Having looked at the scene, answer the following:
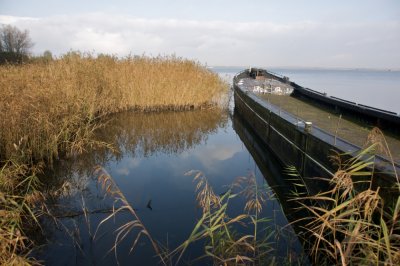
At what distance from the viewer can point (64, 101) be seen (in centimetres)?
705

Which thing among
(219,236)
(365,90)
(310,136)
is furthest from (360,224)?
(365,90)

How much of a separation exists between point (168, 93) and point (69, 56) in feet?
14.6

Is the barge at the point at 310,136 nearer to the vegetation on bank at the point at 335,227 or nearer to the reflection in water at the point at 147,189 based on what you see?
the vegetation on bank at the point at 335,227

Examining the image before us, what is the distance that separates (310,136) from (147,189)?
3.19m

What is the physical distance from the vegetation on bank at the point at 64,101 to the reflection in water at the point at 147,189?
0.44 m

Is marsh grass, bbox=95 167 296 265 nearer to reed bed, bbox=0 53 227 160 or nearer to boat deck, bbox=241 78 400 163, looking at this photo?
boat deck, bbox=241 78 400 163

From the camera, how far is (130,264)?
3457mm

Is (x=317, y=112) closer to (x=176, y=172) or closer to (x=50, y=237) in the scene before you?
(x=176, y=172)

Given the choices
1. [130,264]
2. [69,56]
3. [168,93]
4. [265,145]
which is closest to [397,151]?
[265,145]

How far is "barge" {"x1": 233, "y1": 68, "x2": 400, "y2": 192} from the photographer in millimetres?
4009

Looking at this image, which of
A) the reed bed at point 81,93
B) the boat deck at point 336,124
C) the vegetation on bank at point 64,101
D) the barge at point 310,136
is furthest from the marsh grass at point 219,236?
the reed bed at point 81,93

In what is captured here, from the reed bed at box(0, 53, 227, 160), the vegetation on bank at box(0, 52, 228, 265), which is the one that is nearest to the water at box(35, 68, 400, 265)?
the vegetation on bank at box(0, 52, 228, 265)

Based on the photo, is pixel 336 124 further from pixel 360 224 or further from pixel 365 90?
pixel 365 90

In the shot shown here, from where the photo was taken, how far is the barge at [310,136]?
13.2 feet
